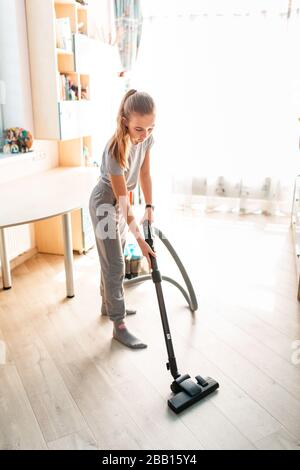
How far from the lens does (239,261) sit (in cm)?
321

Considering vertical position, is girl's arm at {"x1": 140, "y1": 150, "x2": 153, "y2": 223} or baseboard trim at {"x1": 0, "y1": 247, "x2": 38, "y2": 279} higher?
girl's arm at {"x1": 140, "y1": 150, "x2": 153, "y2": 223}

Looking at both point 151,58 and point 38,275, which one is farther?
point 151,58

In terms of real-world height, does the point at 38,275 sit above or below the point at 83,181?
below

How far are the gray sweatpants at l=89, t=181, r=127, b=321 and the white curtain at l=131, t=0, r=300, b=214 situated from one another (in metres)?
2.42

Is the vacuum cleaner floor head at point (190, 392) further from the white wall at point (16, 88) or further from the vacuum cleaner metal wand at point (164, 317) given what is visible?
the white wall at point (16, 88)

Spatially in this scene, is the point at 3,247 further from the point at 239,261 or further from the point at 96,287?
the point at 239,261

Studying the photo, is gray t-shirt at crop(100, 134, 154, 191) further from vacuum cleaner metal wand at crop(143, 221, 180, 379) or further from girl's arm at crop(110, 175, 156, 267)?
vacuum cleaner metal wand at crop(143, 221, 180, 379)

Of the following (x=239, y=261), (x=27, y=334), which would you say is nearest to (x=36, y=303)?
(x=27, y=334)

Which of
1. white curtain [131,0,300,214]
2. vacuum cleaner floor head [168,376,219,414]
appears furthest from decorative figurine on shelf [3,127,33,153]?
vacuum cleaner floor head [168,376,219,414]

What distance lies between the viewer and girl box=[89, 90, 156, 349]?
1.78 meters

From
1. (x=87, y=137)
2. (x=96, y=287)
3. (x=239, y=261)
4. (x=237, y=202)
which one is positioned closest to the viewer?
(x=96, y=287)

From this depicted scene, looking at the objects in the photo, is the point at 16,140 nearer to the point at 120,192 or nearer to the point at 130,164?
the point at 130,164
